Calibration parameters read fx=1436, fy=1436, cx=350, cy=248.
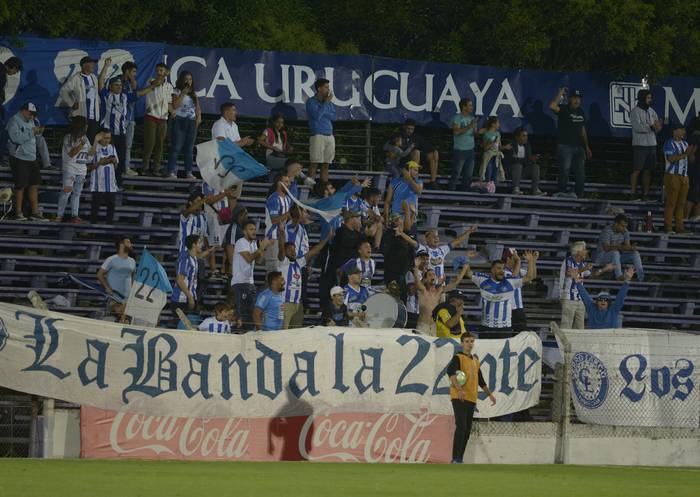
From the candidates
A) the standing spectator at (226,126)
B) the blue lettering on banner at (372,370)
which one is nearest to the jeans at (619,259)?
the standing spectator at (226,126)

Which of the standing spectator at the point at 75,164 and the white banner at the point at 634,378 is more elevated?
the standing spectator at the point at 75,164

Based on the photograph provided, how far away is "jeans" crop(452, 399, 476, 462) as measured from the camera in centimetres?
1712

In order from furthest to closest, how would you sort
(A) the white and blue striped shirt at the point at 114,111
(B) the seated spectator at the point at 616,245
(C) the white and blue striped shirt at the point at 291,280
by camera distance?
(B) the seated spectator at the point at 616,245 < (A) the white and blue striped shirt at the point at 114,111 < (C) the white and blue striped shirt at the point at 291,280

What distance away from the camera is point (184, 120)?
2289 cm

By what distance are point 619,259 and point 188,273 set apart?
7.88 m

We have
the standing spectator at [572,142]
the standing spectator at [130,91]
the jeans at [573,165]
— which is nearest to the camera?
the standing spectator at [130,91]

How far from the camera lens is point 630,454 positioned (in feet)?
61.0

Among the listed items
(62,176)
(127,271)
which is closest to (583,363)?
(127,271)

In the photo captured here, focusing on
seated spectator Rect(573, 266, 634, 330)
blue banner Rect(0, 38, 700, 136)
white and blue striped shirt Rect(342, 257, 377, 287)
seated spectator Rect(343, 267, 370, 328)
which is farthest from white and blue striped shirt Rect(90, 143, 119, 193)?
seated spectator Rect(573, 266, 634, 330)

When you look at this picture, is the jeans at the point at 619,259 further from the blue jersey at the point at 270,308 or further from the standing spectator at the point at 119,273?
the standing spectator at the point at 119,273

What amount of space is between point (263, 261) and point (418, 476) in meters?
8.02

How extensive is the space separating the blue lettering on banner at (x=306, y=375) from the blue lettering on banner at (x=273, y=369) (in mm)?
163

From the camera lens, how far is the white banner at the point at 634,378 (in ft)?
60.8

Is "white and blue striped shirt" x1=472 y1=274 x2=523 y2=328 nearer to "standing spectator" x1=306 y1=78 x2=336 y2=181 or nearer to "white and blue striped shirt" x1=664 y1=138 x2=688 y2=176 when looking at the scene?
"standing spectator" x1=306 y1=78 x2=336 y2=181
